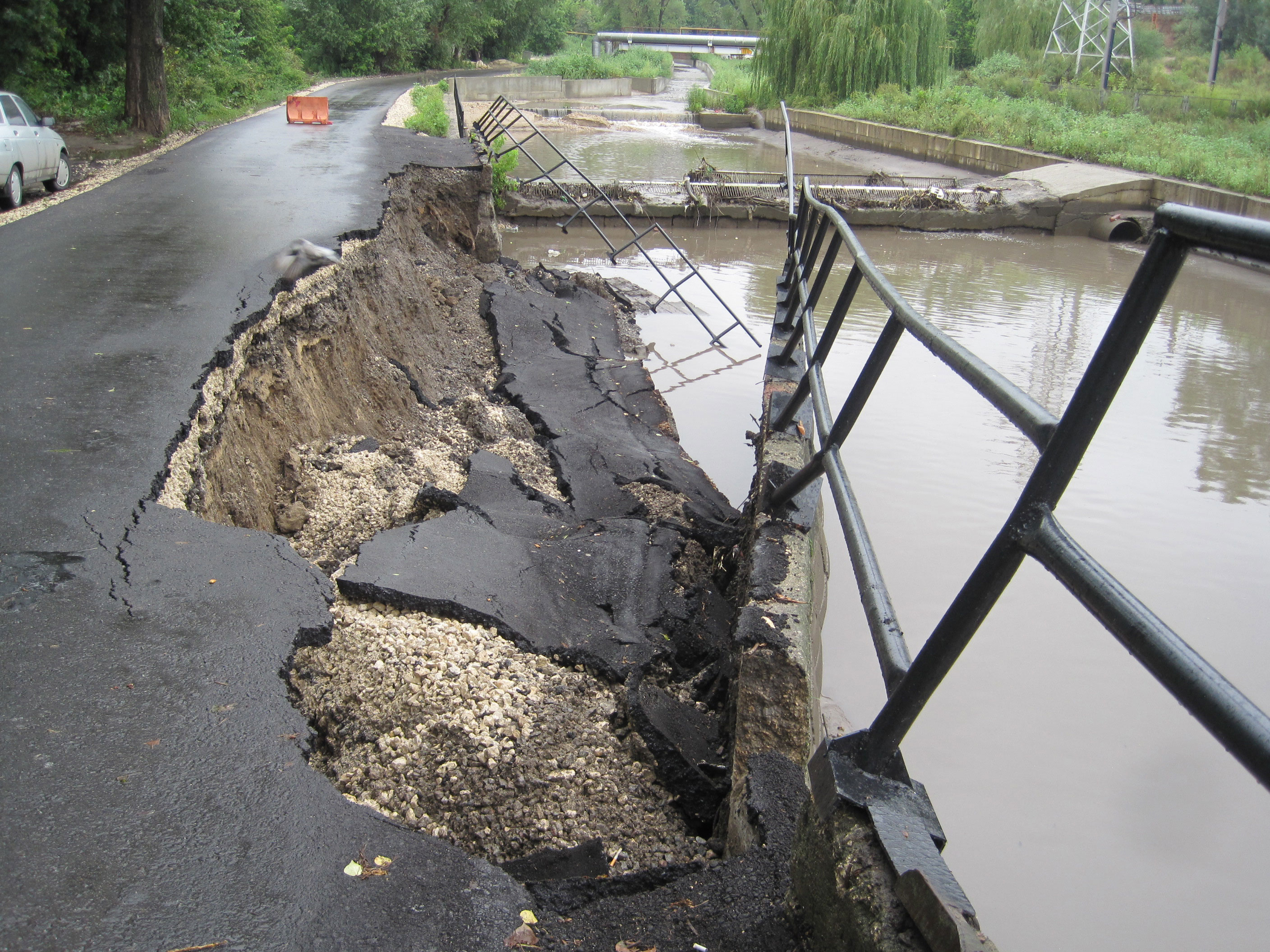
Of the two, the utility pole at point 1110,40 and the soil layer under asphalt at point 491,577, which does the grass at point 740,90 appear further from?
the soil layer under asphalt at point 491,577

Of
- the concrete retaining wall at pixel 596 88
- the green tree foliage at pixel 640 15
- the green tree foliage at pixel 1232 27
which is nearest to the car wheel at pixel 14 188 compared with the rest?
the green tree foliage at pixel 1232 27

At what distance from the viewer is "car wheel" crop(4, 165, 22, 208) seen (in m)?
9.18

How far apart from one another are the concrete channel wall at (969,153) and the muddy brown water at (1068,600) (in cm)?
525

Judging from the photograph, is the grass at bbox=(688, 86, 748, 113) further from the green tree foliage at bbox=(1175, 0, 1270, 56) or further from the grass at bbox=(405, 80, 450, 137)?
the green tree foliage at bbox=(1175, 0, 1270, 56)

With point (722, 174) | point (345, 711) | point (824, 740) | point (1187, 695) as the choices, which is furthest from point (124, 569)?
point (722, 174)

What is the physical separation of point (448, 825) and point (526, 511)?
7.79ft

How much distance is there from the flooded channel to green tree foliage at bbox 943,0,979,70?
37.3m

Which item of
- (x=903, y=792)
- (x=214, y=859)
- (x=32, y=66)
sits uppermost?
(x=32, y=66)

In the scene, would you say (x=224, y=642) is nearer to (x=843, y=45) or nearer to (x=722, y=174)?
(x=722, y=174)

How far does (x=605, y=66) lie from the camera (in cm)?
5362

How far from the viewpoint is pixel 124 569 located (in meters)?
2.62

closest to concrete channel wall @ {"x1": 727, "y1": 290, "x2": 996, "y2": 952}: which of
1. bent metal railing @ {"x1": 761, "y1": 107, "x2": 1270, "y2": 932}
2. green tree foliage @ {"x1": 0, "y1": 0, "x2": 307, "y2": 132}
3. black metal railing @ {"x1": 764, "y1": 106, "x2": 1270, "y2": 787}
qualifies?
bent metal railing @ {"x1": 761, "y1": 107, "x2": 1270, "y2": 932}

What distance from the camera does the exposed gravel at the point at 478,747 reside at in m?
2.23

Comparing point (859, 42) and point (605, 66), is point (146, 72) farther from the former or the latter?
point (605, 66)
